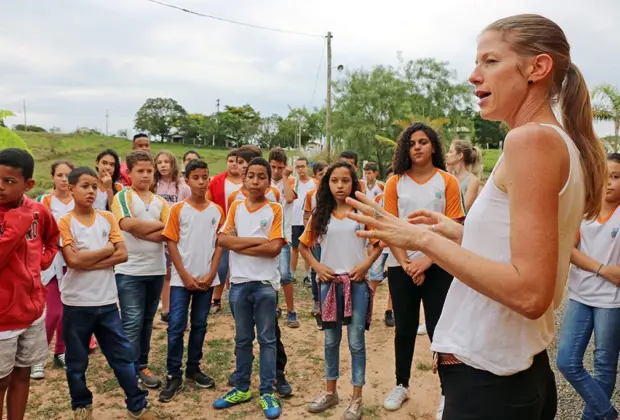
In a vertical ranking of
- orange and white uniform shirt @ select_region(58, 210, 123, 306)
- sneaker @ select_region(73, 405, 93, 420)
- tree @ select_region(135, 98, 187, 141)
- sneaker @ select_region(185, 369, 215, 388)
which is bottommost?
sneaker @ select_region(185, 369, 215, 388)

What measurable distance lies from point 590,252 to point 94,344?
4.85 metres

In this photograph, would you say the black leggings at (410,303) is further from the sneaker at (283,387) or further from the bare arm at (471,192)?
the bare arm at (471,192)

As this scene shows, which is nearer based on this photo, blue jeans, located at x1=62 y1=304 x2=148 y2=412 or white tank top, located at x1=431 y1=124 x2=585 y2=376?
white tank top, located at x1=431 y1=124 x2=585 y2=376

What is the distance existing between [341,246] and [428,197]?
82cm

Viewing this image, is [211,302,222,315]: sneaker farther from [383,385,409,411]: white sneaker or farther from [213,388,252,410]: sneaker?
[383,385,409,411]: white sneaker

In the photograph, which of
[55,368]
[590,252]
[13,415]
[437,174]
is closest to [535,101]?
[590,252]

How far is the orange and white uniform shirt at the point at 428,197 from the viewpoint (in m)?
3.81

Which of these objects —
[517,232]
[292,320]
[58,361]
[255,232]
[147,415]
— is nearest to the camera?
[517,232]

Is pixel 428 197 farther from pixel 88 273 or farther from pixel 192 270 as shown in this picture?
pixel 88 273

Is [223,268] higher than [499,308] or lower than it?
lower

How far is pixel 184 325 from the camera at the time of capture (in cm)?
412

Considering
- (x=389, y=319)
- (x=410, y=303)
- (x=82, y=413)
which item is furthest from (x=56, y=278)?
(x=389, y=319)

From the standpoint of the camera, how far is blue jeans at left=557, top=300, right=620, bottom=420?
10.0 ft

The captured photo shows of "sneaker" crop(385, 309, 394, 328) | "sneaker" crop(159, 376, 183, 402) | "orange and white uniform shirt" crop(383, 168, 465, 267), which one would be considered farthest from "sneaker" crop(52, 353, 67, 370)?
"sneaker" crop(385, 309, 394, 328)
